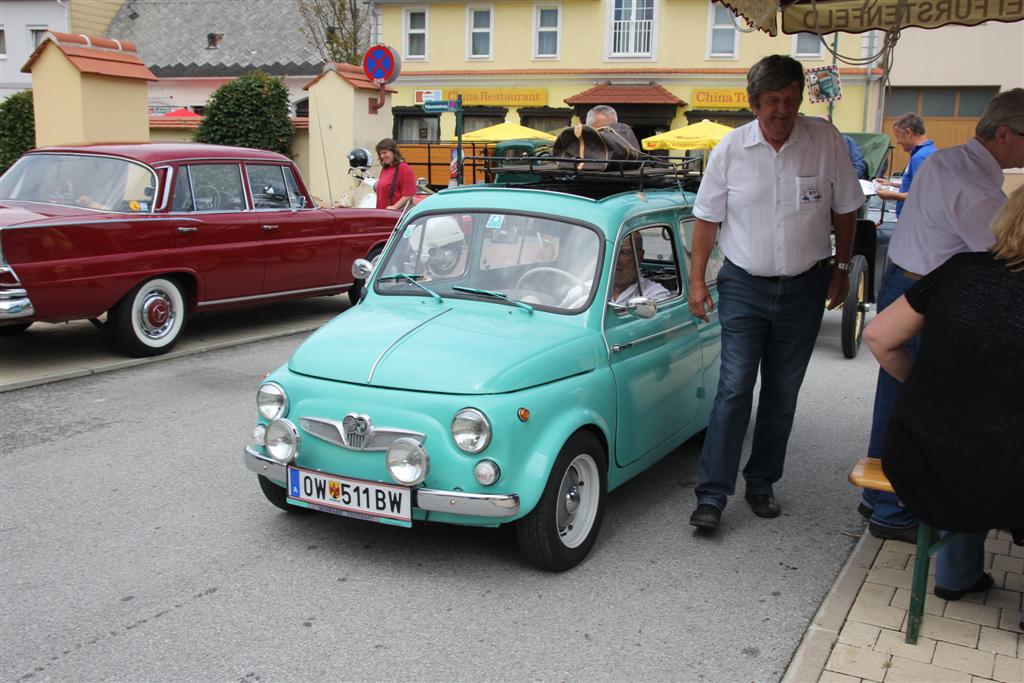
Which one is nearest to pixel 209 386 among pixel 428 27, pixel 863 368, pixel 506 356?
pixel 506 356

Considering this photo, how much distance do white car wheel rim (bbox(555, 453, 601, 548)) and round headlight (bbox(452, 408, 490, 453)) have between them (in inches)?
20.0

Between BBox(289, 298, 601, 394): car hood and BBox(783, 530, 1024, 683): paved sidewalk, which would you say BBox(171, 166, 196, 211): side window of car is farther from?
BBox(783, 530, 1024, 683): paved sidewalk

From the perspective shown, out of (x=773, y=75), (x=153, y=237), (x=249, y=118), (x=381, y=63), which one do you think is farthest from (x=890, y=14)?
(x=249, y=118)

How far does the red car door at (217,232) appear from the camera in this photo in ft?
29.8

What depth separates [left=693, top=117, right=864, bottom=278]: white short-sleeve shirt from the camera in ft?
15.9

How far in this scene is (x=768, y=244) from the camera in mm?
4840

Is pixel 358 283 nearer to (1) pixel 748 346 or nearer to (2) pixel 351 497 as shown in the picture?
(1) pixel 748 346

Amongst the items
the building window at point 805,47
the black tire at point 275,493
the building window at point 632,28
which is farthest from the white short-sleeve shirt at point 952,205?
the building window at point 632,28

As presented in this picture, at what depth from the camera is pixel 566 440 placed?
172 inches

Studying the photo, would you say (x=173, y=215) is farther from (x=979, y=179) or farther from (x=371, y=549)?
(x=979, y=179)

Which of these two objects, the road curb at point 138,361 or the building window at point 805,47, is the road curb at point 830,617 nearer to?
the road curb at point 138,361

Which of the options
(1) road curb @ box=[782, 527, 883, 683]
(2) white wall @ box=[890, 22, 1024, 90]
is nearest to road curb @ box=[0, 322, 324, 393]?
(1) road curb @ box=[782, 527, 883, 683]

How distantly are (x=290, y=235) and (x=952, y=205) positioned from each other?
23.4 feet

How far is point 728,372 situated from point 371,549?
1.96m
